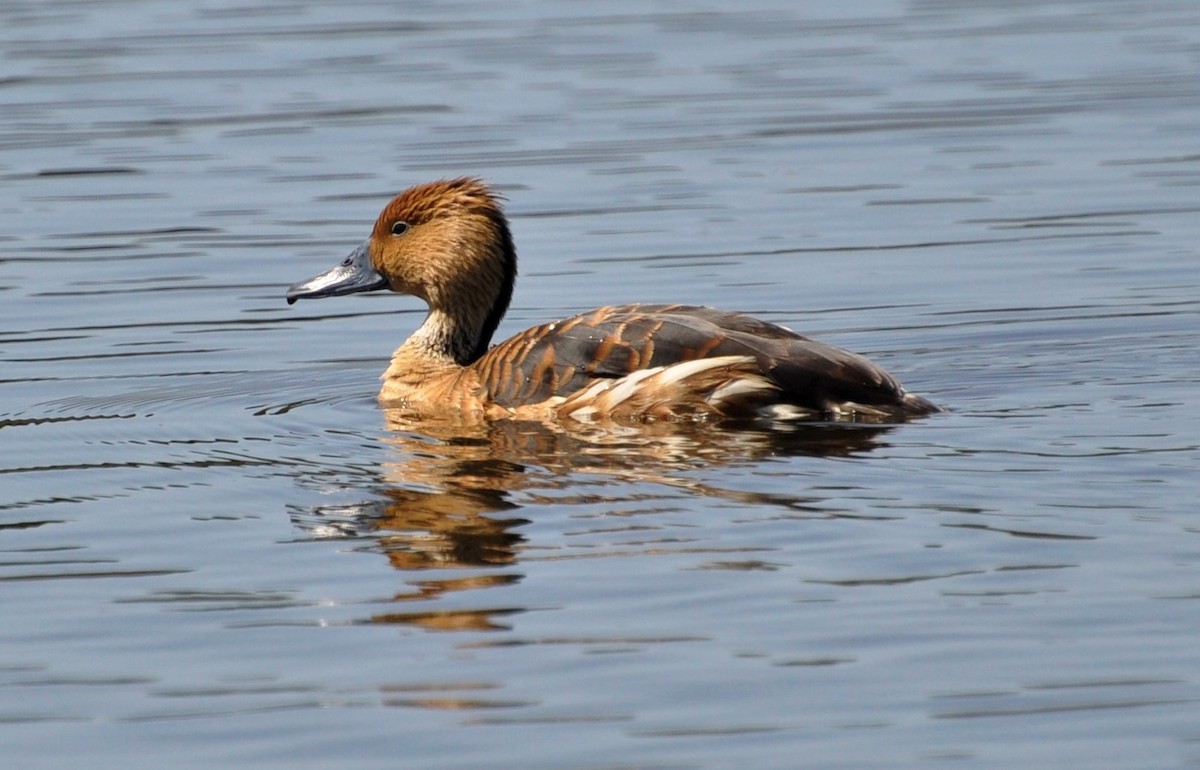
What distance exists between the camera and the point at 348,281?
10922 mm

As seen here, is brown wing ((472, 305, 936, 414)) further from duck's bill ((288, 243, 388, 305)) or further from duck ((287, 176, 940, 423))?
duck's bill ((288, 243, 388, 305))

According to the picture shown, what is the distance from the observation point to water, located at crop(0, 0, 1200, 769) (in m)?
5.74

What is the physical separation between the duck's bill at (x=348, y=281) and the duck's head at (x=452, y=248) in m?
0.09

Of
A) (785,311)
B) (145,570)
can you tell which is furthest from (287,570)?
(785,311)

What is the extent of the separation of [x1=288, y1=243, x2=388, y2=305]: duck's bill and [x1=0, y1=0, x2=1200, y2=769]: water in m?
0.45

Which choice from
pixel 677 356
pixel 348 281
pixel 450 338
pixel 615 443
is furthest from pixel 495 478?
pixel 348 281

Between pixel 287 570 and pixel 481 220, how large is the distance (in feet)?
12.2

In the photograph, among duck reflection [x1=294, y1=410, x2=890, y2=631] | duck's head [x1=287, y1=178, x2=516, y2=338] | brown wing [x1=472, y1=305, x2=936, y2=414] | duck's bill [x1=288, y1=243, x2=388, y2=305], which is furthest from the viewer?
duck's bill [x1=288, y1=243, x2=388, y2=305]

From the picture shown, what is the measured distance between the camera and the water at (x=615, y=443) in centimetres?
574

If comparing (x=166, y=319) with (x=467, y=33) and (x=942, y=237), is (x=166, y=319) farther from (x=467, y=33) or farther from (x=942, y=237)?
(x=467, y=33)

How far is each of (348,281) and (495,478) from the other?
2.82m

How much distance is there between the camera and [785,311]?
40.3ft

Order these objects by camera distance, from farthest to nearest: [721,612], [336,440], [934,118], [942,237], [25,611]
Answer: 1. [934,118]
2. [942,237]
3. [336,440]
4. [25,611]
5. [721,612]

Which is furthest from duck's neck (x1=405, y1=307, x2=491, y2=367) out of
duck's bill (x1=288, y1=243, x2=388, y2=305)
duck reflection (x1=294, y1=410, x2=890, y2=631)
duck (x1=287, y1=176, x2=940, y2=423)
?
duck reflection (x1=294, y1=410, x2=890, y2=631)
